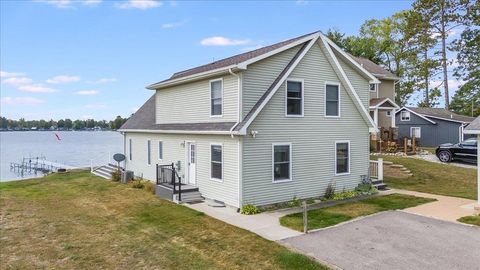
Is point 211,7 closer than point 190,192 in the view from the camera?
No

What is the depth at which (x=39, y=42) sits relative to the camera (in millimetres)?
29250

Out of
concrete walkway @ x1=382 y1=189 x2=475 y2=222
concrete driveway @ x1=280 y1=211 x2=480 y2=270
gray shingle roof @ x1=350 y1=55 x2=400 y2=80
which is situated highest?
gray shingle roof @ x1=350 y1=55 x2=400 y2=80

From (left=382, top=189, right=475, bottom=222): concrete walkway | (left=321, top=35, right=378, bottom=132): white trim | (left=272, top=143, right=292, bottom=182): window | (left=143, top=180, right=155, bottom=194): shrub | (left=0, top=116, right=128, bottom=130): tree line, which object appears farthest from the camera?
(left=0, top=116, right=128, bottom=130): tree line

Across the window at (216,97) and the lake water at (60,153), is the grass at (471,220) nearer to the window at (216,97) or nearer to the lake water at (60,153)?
the window at (216,97)

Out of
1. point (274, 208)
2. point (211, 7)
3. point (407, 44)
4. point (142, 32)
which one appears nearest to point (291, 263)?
point (274, 208)

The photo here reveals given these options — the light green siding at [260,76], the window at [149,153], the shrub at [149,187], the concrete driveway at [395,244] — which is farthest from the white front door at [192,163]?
the concrete driveway at [395,244]

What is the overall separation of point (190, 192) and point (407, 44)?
39701mm

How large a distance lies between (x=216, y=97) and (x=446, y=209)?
9.71 metres

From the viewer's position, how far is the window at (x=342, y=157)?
1564cm

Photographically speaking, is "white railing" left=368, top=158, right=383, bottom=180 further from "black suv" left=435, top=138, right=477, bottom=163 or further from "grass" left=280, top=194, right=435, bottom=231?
"black suv" left=435, top=138, right=477, bottom=163

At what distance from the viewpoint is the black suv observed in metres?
23.6

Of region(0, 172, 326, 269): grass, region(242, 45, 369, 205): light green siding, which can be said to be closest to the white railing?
region(242, 45, 369, 205): light green siding

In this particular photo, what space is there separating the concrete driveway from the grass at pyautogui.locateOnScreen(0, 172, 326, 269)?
2.90 feet

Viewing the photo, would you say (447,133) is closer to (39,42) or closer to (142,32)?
(142,32)
